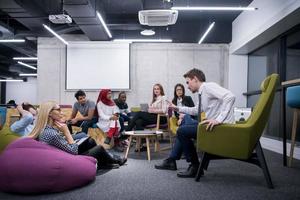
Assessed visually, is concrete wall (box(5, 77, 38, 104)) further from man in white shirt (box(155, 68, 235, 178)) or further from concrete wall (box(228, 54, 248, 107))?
man in white shirt (box(155, 68, 235, 178))

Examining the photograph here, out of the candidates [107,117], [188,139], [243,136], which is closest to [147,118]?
[107,117]

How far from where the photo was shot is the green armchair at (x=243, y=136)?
258 centimetres

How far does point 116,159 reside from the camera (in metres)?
3.71

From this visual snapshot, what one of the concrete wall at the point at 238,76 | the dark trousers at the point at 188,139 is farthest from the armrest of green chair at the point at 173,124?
the concrete wall at the point at 238,76

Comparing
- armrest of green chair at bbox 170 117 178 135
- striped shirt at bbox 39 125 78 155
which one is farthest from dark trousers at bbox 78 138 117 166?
armrest of green chair at bbox 170 117 178 135

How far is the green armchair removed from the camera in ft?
8.46

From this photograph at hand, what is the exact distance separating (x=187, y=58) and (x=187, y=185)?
6.47 m

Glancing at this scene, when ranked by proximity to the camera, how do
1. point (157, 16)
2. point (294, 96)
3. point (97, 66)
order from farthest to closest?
point (97, 66), point (157, 16), point (294, 96)

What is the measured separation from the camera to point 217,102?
9.89 feet

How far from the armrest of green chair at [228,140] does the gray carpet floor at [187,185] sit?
0.33 meters

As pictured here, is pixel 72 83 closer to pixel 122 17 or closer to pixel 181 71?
pixel 122 17

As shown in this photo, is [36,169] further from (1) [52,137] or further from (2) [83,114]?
(2) [83,114]

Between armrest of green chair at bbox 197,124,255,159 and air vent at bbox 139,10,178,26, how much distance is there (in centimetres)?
351

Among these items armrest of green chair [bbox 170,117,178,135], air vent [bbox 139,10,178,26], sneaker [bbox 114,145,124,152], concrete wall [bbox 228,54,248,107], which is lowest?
sneaker [bbox 114,145,124,152]
